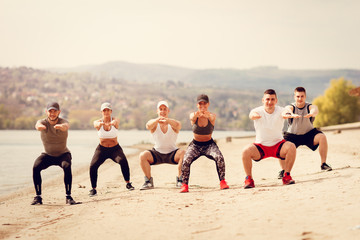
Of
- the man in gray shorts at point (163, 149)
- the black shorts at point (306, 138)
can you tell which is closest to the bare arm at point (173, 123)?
the man in gray shorts at point (163, 149)

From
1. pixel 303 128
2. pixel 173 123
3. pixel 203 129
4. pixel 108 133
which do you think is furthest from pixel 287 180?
pixel 108 133

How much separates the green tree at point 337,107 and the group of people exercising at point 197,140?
48.1 metres

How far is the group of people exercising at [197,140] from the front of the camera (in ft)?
30.5

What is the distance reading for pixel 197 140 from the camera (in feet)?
32.0

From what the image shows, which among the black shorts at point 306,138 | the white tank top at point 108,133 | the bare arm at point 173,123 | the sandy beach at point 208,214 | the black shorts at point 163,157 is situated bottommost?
the sandy beach at point 208,214

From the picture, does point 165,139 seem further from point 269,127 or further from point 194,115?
point 269,127

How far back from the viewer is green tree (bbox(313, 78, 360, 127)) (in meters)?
56.2

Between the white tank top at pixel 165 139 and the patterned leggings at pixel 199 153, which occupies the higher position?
the white tank top at pixel 165 139

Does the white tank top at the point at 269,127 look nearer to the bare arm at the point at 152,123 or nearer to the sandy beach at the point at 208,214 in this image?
the sandy beach at the point at 208,214

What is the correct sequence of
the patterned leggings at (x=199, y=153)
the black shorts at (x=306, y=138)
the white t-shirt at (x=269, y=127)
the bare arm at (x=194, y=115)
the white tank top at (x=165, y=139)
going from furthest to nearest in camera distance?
the black shorts at (x=306, y=138) → the white tank top at (x=165, y=139) → the patterned leggings at (x=199, y=153) → the bare arm at (x=194, y=115) → the white t-shirt at (x=269, y=127)

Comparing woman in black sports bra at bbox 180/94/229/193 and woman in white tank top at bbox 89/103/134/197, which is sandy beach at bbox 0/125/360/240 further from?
woman in white tank top at bbox 89/103/134/197

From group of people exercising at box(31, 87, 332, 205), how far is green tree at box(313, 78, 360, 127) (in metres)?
48.1

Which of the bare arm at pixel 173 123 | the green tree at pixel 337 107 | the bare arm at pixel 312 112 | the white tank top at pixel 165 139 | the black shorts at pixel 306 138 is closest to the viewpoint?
the bare arm at pixel 173 123

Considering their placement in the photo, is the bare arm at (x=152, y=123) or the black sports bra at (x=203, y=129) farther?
the bare arm at (x=152, y=123)
